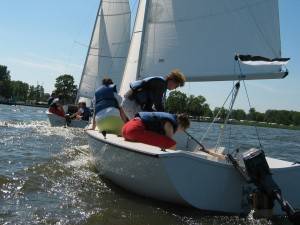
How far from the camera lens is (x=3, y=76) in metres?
112

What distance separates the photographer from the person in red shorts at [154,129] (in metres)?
6.50

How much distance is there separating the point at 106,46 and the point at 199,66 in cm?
2223

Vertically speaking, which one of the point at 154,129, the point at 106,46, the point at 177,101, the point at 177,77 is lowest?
the point at 154,129

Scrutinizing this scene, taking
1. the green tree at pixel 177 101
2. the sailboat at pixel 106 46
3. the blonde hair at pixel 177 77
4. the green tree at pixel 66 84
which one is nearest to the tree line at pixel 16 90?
the green tree at pixel 66 84

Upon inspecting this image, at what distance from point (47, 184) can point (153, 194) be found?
77.7 inches

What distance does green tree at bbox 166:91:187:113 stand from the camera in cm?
1170

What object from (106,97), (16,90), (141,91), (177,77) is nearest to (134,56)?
(106,97)

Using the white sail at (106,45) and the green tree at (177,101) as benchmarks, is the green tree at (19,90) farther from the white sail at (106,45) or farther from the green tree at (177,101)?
the green tree at (177,101)

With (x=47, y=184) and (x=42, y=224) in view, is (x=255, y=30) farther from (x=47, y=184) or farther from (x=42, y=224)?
(x=42, y=224)

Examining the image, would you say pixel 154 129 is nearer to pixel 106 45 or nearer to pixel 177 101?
pixel 177 101

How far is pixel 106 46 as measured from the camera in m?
31.0

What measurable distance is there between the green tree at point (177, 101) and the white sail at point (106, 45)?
17142 mm

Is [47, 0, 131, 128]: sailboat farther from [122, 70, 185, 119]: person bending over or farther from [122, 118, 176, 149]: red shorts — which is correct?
[122, 118, 176, 149]: red shorts

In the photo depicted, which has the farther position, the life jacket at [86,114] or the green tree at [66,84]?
the green tree at [66,84]
